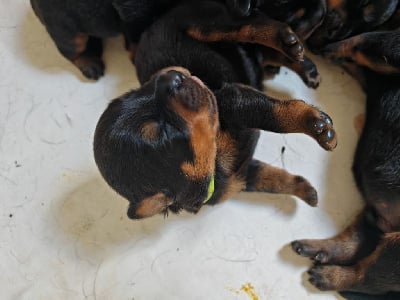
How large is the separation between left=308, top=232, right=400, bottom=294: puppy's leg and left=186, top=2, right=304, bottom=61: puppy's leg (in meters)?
0.88

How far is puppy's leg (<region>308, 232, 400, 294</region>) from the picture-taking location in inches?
80.7

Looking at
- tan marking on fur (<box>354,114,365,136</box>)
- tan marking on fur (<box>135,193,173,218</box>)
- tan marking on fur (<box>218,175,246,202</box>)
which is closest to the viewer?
tan marking on fur (<box>135,193,173,218</box>)

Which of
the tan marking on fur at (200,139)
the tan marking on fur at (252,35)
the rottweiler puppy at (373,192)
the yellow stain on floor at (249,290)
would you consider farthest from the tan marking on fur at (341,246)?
the tan marking on fur at (252,35)

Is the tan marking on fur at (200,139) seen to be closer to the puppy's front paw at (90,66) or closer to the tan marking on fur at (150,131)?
the tan marking on fur at (150,131)

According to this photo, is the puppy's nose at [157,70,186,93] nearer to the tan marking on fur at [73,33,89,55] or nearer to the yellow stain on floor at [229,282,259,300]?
the tan marking on fur at [73,33,89,55]

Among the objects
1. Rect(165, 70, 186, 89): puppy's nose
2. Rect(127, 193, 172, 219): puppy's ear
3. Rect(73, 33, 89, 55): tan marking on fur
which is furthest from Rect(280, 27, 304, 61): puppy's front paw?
Rect(73, 33, 89, 55): tan marking on fur

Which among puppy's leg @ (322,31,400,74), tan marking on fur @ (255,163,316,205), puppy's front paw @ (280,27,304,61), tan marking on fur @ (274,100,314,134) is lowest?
tan marking on fur @ (255,163,316,205)

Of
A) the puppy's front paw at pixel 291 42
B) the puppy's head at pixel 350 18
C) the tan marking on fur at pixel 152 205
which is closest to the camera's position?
the tan marking on fur at pixel 152 205

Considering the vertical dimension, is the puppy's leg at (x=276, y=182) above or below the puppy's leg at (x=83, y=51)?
below

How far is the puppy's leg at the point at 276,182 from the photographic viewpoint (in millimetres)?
2223

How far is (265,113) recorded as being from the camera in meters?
1.81

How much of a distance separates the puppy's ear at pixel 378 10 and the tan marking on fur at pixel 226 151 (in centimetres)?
86

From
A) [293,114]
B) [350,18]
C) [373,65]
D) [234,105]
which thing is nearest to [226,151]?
[234,105]

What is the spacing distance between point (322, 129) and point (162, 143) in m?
0.55
